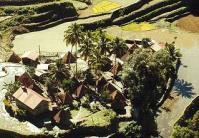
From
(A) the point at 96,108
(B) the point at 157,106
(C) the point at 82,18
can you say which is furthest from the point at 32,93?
(C) the point at 82,18

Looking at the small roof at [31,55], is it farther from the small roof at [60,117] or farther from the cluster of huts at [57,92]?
the small roof at [60,117]

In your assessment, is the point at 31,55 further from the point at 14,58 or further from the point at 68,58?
the point at 68,58

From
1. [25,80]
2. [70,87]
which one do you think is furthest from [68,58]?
[25,80]

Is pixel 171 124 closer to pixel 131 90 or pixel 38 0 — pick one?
pixel 131 90

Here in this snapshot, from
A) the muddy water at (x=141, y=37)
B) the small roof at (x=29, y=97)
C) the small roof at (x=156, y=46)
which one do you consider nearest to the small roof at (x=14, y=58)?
the muddy water at (x=141, y=37)

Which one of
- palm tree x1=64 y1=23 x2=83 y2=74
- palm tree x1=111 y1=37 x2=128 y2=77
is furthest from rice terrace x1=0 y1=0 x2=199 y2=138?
palm tree x1=111 y1=37 x2=128 y2=77

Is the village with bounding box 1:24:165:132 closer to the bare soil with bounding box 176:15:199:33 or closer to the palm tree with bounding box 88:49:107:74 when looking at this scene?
the palm tree with bounding box 88:49:107:74

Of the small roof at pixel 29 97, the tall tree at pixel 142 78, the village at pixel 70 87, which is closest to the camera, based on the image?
the small roof at pixel 29 97
